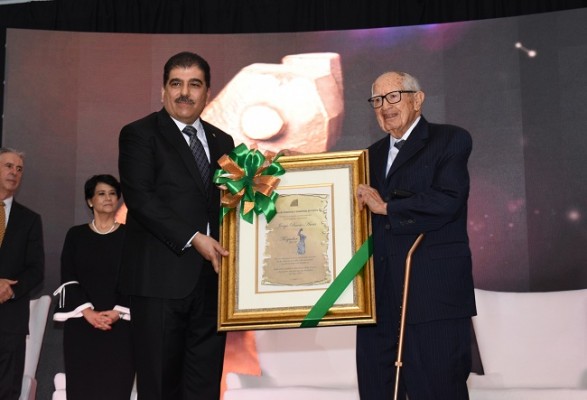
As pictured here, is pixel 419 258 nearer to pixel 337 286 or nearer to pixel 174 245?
pixel 337 286

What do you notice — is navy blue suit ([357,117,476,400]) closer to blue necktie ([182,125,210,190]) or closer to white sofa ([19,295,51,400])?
blue necktie ([182,125,210,190])

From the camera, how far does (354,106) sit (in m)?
5.71

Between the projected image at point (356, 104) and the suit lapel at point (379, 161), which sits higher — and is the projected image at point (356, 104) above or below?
above

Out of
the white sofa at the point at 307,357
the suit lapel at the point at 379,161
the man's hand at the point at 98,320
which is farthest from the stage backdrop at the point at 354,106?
the suit lapel at the point at 379,161

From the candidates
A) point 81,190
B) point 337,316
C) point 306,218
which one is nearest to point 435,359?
point 337,316

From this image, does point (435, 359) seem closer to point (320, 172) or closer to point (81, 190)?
point (320, 172)

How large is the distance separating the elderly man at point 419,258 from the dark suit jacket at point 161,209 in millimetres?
636

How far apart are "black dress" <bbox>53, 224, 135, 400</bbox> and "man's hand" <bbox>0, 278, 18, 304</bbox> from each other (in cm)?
28

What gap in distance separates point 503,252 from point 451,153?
255cm

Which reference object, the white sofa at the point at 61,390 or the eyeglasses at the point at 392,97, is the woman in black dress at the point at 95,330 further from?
the eyeglasses at the point at 392,97

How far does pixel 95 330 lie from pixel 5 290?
0.56 meters

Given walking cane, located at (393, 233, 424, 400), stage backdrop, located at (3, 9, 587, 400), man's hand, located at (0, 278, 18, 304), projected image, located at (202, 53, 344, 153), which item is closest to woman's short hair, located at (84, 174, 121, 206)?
stage backdrop, located at (3, 9, 587, 400)

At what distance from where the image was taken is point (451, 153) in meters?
3.07

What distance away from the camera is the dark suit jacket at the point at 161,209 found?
295 cm
